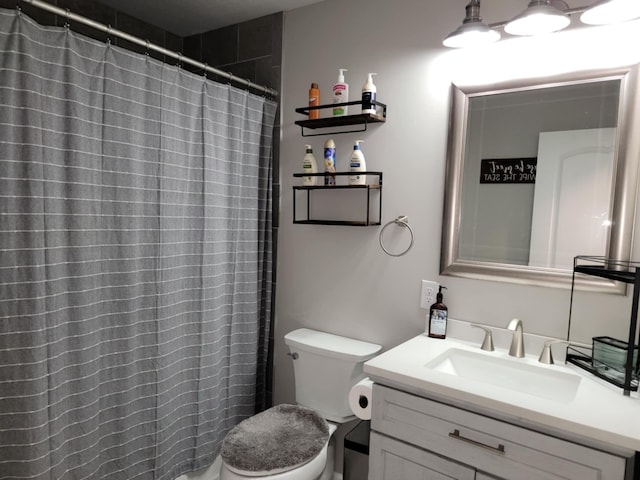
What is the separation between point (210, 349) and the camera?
2.03 meters

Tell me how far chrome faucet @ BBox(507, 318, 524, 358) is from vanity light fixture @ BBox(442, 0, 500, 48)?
1.07 meters

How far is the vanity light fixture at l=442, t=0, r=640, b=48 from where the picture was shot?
130cm

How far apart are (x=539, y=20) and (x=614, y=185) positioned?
63 cm

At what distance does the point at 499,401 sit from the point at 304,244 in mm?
1323

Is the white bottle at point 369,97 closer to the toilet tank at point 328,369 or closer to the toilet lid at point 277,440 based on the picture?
the toilet tank at point 328,369

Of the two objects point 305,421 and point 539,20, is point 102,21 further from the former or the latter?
point 305,421

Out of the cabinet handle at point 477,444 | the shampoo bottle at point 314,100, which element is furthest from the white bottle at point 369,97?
the cabinet handle at point 477,444

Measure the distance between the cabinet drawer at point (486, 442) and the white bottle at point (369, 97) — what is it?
1.20 meters

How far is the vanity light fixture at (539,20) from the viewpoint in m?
1.37

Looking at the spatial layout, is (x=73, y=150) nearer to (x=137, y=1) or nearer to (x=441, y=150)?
(x=137, y=1)

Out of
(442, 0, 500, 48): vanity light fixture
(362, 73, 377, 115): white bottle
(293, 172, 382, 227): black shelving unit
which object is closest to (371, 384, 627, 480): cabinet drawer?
(293, 172, 382, 227): black shelving unit

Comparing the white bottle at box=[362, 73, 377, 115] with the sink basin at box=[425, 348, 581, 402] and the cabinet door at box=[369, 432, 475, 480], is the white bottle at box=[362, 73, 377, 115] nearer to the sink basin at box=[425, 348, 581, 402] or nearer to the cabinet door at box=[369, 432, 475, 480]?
the sink basin at box=[425, 348, 581, 402]

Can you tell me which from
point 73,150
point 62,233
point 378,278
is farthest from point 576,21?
point 62,233

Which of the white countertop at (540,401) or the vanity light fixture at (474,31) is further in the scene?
the vanity light fixture at (474,31)
